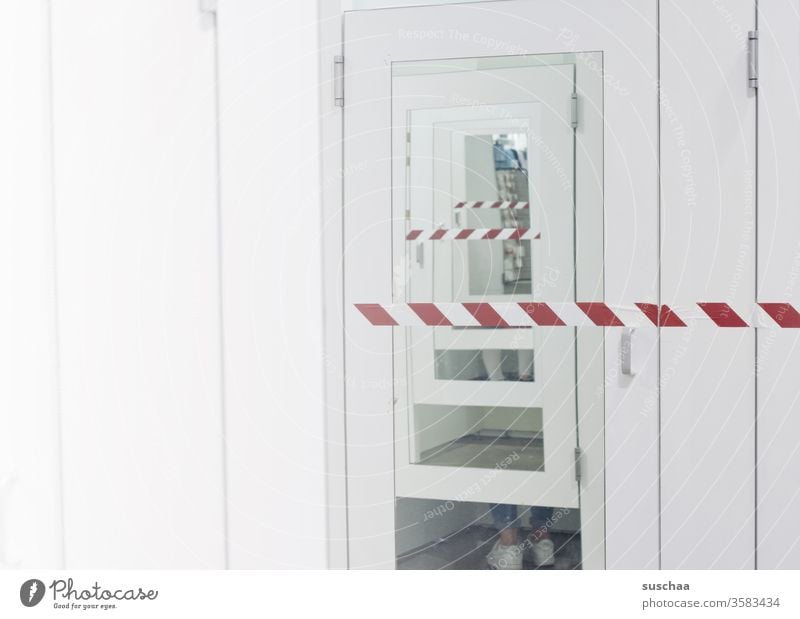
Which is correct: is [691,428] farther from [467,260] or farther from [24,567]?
[24,567]

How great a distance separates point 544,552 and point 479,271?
651 mm

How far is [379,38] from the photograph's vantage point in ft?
5.89

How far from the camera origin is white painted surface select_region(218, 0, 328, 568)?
165cm

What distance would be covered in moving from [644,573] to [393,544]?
68 cm

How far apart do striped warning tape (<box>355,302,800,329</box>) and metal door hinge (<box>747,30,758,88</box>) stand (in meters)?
0.44

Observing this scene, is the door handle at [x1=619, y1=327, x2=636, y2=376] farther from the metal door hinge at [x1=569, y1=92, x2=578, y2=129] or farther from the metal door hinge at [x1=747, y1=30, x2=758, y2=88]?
the metal door hinge at [x1=747, y1=30, x2=758, y2=88]

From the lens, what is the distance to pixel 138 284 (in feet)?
4.54

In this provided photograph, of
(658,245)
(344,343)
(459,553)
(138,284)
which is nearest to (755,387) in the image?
(658,245)

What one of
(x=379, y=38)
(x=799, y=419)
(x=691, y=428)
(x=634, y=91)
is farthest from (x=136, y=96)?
(x=799, y=419)

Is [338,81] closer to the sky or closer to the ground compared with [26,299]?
closer to the sky

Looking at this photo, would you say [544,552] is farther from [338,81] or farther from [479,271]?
[338,81]

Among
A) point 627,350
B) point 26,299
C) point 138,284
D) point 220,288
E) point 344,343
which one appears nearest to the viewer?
point 26,299

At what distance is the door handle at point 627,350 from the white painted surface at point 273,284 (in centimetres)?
65

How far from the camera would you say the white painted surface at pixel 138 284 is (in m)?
1.22
